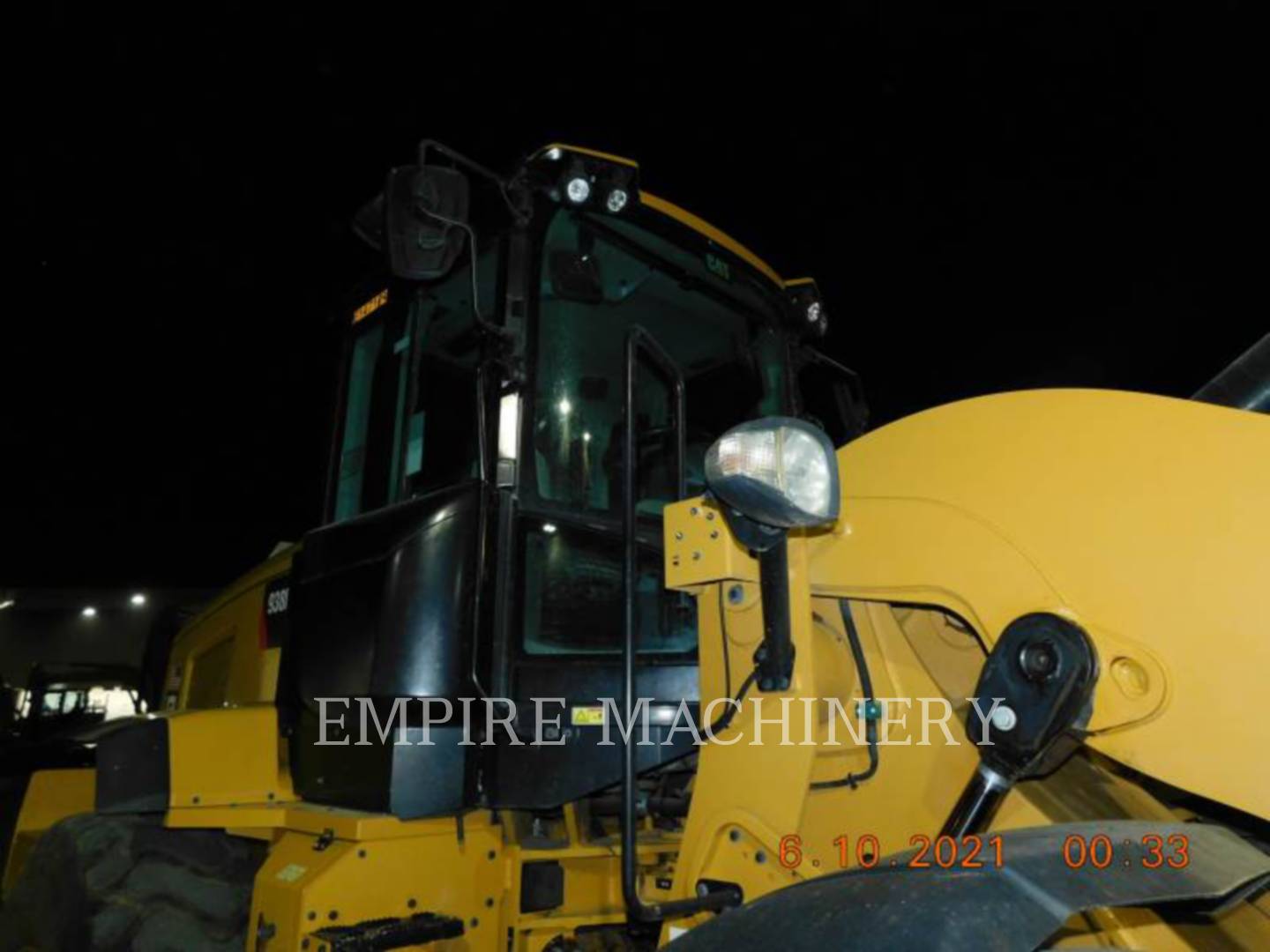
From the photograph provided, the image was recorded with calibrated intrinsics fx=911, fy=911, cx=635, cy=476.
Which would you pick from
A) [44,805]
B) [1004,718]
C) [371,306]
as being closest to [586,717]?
[1004,718]

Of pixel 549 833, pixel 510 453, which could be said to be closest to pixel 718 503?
pixel 510 453

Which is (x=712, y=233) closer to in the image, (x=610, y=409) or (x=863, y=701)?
(x=610, y=409)

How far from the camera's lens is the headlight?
174cm

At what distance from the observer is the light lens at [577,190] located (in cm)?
284

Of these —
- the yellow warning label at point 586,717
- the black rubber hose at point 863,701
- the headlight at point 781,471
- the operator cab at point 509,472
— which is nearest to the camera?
the headlight at point 781,471

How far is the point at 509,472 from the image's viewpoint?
8.66 feet

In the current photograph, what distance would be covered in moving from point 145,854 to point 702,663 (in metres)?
2.10

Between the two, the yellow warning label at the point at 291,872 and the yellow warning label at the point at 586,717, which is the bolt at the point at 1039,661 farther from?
the yellow warning label at the point at 291,872

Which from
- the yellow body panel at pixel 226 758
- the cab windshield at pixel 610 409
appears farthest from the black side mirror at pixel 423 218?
the yellow body panel at pixel 226 758

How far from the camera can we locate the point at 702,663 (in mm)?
2205

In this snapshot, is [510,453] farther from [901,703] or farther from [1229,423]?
[1229,423]
